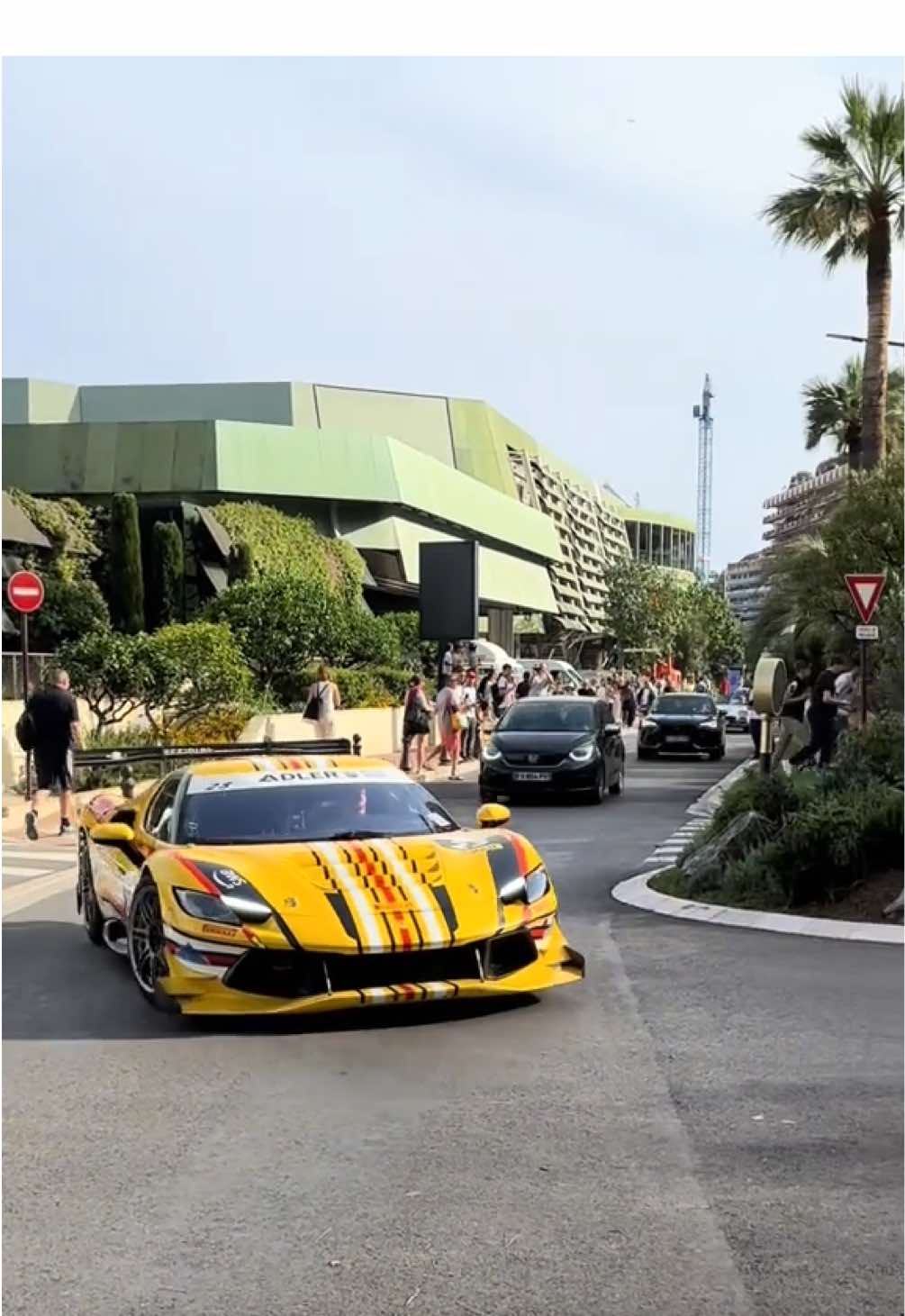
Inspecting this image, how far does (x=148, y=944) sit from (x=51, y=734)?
333 inches

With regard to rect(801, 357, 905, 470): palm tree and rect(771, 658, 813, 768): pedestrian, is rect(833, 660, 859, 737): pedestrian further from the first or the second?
rect(801, 357, 905, 470): palm tree

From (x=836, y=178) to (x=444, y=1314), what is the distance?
26.7m

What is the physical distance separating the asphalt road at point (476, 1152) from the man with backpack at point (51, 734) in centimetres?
740

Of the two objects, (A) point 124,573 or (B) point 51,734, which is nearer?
(B) point 51,734

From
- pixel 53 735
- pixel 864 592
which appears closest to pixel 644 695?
pixel 864 592

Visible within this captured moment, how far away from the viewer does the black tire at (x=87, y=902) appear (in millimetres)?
9141

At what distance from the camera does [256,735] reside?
2559cm

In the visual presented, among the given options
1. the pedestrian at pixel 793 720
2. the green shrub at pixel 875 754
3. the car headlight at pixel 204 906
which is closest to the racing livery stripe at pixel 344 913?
the car headlight at pixel 204 906

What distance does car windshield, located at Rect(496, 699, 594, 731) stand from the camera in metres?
20.4

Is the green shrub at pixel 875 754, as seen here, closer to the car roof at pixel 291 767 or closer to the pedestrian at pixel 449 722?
the car roof at pixel 291 767

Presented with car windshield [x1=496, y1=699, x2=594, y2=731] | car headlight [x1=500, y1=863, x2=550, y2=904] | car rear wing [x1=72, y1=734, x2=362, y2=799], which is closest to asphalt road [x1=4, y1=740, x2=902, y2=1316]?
car headlight [x1=500, y1=863, x2=550, y2=904]

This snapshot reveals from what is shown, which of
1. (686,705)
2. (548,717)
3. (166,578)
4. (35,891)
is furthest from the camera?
(166,578)

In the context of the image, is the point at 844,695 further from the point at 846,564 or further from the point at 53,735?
the point at 53,735

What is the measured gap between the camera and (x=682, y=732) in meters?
29.8
